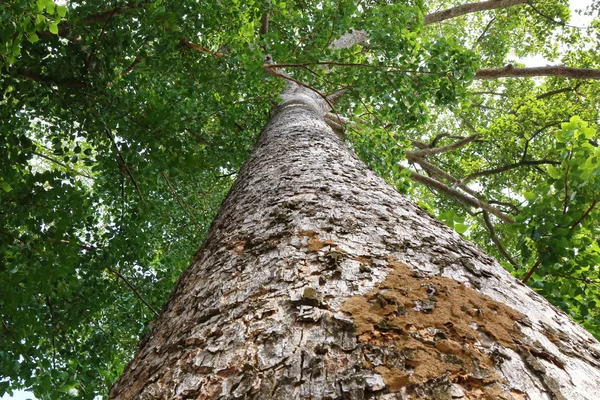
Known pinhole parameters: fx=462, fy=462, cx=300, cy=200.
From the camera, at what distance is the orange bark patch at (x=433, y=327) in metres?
0.90

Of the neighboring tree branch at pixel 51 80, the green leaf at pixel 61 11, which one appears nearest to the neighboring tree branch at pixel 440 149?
the neighboring tree branch at pixel 51 80

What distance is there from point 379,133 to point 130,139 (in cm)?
379

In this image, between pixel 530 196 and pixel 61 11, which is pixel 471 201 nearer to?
pixel 530 196

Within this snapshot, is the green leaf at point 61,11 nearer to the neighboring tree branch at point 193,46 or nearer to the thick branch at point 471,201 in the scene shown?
the neighboring tree branch at point 193,46

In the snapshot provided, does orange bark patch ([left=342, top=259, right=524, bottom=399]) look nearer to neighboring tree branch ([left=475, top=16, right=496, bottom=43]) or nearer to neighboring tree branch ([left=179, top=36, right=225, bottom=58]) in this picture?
neighboring tree branch ([left=179, top=36, right=225, bottom=58])

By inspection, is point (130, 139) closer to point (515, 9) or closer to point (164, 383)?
point (164, 383)

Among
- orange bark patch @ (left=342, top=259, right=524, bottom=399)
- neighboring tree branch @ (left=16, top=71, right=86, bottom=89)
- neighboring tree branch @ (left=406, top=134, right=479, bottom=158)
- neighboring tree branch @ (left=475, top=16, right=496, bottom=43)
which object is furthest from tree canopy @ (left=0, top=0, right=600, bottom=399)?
neighboring tree branch @ (left=475, top=16, right=496, bottom=43)

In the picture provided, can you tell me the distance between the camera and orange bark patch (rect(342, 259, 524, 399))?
2.94 feet

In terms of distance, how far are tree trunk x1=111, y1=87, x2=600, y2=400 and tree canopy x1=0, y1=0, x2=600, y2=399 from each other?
91 cm

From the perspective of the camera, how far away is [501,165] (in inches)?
364

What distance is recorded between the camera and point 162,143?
3.20m

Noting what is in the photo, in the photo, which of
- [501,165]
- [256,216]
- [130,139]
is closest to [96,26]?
[130,139]

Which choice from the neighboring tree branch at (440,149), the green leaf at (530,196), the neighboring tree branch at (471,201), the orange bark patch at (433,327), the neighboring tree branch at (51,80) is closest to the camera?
the orange bark patch at (433,327)

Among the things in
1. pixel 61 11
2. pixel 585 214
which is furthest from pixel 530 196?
pixel 61 11
